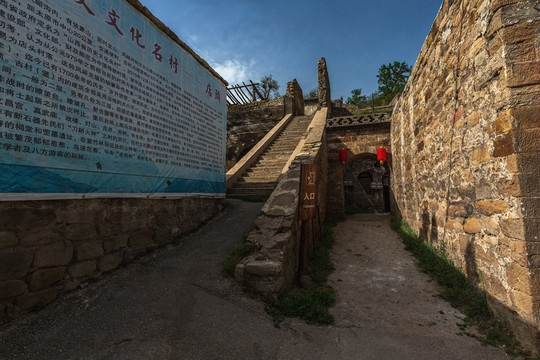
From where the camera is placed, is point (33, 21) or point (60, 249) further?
point (60, 249)

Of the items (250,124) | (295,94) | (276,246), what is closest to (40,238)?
(276,246)

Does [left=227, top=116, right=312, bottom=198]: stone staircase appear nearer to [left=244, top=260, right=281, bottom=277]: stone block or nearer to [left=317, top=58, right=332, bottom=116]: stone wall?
[left=244, top=260, right=281, bottom=277]: stone block

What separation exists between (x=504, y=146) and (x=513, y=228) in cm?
86

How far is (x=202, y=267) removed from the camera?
3590 mm

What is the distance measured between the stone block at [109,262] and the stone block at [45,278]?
0.43 meters

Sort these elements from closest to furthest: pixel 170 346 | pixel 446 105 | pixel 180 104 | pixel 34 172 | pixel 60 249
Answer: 1. pixel 170 346
2. pixel 34 172
3. pixel 60 249
4. pixel 446 105
5. pixel 180 104

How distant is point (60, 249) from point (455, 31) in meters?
5.98

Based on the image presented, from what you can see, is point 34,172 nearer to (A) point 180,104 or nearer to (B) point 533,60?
(A) point 180,104

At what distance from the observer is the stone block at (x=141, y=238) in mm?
3549

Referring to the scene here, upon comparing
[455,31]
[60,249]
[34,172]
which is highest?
[455,31]

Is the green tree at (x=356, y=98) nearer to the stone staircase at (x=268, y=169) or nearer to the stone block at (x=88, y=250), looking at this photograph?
the stone staircase at (x=268, y=169)

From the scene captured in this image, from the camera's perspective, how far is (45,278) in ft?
8.37

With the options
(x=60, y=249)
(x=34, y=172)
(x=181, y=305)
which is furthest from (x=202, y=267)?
(x=34, y=172)

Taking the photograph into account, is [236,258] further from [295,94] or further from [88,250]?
[295,94]
